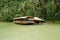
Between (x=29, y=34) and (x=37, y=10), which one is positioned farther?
(x=37, y=10)

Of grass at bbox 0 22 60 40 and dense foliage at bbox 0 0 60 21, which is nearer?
grass at bbox 0 22 60 40

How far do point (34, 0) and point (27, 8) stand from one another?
2.40 feet

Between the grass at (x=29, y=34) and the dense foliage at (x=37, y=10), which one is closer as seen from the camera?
the grass at (x=29, y=34)

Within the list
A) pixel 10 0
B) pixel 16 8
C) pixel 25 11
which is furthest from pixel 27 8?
pixel 10 0

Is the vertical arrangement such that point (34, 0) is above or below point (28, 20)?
above

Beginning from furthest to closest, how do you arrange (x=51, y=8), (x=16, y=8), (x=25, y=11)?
1. (x=16, y=8)
2. (x=25, y=11)
3. (x=51, y=8)

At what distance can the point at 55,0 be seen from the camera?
40.7ft

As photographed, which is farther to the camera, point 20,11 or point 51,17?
point 20,11

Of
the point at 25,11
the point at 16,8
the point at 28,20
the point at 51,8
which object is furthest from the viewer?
the point at 16,8

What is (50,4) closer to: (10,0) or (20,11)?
(20,11)

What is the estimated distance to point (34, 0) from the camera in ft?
43.0

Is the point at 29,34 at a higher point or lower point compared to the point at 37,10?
lower

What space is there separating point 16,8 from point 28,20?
3370 mm

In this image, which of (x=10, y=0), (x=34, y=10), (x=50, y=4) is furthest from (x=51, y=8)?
(x=10, y=0)
